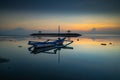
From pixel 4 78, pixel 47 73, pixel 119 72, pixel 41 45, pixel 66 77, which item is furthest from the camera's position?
pixel 41 45

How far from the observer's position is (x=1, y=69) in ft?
30.5

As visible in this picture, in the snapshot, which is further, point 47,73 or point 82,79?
point 47,73

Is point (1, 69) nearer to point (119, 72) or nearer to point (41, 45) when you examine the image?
point (119, 72)

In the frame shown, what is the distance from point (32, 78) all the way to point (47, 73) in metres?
1.15

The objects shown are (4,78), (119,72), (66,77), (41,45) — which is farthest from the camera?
(41,45)

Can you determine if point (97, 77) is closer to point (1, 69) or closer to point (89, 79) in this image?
point (89, 79)

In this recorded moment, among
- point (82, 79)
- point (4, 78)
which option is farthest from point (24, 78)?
point (82, 79)

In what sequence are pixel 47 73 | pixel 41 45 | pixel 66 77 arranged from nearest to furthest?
pixel 66 77
pixel 47 73
pixel 41 45

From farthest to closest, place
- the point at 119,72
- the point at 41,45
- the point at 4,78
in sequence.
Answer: the point at 41,45, the point at 119,72, the point at 4,78

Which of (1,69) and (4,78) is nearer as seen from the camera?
→ (4,78)

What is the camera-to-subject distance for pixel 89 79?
809 centimetres

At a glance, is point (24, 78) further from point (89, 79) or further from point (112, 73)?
point (112, 73)

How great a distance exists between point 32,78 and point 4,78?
4.29ft

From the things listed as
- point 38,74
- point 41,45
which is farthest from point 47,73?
point 41,45
